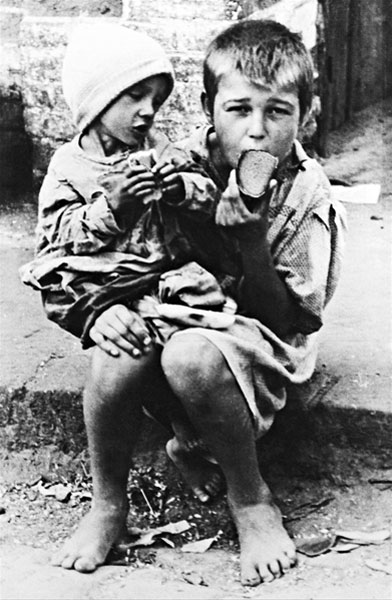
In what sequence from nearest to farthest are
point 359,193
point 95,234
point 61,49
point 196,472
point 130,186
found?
1. point 130,186
2. point 95,234
3. point 196,472
4. point 61,49
5. point 359,193

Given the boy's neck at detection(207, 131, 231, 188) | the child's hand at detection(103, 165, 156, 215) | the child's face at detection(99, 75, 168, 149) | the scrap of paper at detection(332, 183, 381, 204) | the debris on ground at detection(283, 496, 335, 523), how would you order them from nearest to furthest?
the child's hand at detection(103, 165, 156, 215) → the child's face at detection(99, 75, 168, 149) → the boy's neck at detection(207, 131, 231, 188) → the debris on ground at detection(283, 496, 335, 523) → the scrap of paper at detection(332, 183, 381, 204)

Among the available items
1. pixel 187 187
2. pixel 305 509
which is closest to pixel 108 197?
pixel 187 187

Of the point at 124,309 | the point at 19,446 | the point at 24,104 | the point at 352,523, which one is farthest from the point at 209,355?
the point at 24,104

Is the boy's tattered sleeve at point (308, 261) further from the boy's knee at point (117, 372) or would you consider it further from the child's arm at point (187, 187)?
the boy's knee at point (117, 372)

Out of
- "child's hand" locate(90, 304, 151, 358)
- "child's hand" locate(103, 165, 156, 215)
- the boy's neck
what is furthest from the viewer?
the boy's neck

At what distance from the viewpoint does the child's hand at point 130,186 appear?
7.91 feet

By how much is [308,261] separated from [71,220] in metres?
0.59

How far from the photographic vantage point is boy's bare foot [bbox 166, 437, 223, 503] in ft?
9.56

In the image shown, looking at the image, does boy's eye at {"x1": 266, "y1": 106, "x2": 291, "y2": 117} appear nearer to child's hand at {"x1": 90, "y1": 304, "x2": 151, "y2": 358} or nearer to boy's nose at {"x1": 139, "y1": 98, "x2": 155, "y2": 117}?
boy's nose at {"x1": 139, "y1": 98, "x2": 155, "y2": 117}

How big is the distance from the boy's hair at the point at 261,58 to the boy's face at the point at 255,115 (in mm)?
24

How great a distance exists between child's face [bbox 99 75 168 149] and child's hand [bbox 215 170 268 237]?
0.33m

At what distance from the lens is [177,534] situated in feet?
9.30

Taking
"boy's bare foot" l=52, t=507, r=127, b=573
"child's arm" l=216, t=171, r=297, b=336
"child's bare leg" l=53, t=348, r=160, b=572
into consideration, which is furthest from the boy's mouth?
"boy's bare foot" l=52, t=507, r=127, b=573

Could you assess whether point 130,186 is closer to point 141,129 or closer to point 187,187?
point 187,187
